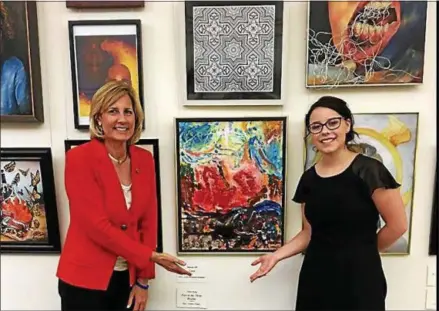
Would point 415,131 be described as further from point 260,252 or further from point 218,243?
point 218,243

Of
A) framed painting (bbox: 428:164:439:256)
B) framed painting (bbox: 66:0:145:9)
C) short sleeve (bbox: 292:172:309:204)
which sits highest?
framed painting (bbox: 66:0:145:9)

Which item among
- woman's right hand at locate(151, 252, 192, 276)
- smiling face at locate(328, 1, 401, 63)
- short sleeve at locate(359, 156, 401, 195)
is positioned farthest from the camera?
smiling face at locate(328, 1, 401, 63)

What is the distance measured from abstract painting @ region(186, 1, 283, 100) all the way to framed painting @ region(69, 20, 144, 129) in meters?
0.19

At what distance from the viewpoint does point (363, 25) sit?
1.46m

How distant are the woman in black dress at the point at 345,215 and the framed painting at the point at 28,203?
98cm

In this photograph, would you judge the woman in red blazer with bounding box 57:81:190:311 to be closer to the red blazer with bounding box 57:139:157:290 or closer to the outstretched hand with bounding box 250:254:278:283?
the red blazer with bounding box 57:139:157:290

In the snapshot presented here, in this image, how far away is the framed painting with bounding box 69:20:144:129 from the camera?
1.49m

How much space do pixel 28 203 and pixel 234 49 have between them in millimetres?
992

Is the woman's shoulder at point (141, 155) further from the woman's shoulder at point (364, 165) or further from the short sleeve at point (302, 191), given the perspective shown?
the woman's shoulder at point (364, 165)

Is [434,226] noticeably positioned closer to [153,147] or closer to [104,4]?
[153,147]

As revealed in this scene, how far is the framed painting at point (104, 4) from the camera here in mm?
1478

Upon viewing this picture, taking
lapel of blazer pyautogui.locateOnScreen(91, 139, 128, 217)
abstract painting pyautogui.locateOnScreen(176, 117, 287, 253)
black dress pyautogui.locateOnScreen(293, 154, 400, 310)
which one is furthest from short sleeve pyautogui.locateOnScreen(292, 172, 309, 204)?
lapel of blazer pyautogui.locateOnScreen(91, 139, 128, 217)

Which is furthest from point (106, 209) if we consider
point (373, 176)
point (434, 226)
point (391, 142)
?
point (434, 226)

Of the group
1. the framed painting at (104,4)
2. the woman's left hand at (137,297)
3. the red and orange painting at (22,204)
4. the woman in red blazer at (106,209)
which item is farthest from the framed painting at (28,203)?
the framed painting at (104,4)
